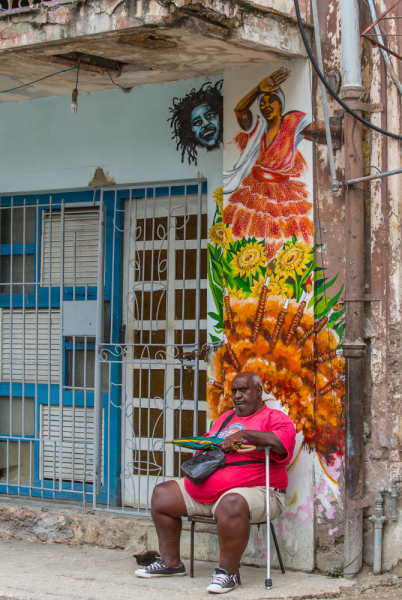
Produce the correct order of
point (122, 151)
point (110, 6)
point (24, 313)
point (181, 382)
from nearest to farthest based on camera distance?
point (110, 6), point (181, 382), point (122, 151), point (24, 313)

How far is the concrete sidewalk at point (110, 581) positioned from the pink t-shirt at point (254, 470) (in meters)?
0.54

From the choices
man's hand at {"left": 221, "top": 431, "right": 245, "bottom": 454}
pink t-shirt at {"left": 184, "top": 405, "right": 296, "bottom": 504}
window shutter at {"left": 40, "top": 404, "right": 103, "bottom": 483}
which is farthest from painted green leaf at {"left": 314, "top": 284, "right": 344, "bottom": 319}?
window shutter at {"left": 40, "top": 404, "right": 103, "bottom": 483}

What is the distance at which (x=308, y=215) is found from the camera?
14.8ft

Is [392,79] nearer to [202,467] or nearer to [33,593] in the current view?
[202,467]

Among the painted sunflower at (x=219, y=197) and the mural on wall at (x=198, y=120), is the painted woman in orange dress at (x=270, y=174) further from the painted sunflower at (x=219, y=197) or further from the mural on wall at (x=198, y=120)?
the mural on wall at (x=198, y=120)

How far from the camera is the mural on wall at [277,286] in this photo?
14.6ft

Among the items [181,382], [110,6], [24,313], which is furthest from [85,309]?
[110,6]

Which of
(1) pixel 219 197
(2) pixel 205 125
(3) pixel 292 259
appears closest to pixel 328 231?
(3) pixel 292 259

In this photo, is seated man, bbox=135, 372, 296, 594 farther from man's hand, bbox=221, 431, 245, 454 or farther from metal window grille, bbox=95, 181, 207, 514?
metal window grille, bbox=95, 181, 207, 514

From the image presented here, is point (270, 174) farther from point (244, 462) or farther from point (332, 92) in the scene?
point (244, 462)

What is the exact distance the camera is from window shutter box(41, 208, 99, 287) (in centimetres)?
568

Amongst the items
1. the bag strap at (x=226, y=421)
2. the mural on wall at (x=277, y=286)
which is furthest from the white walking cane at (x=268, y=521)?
the mural on wall at (x=277, y=286)

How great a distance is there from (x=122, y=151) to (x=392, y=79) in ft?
6.77

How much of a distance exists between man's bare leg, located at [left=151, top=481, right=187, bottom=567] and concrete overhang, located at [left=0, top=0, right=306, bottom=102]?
2717mm
